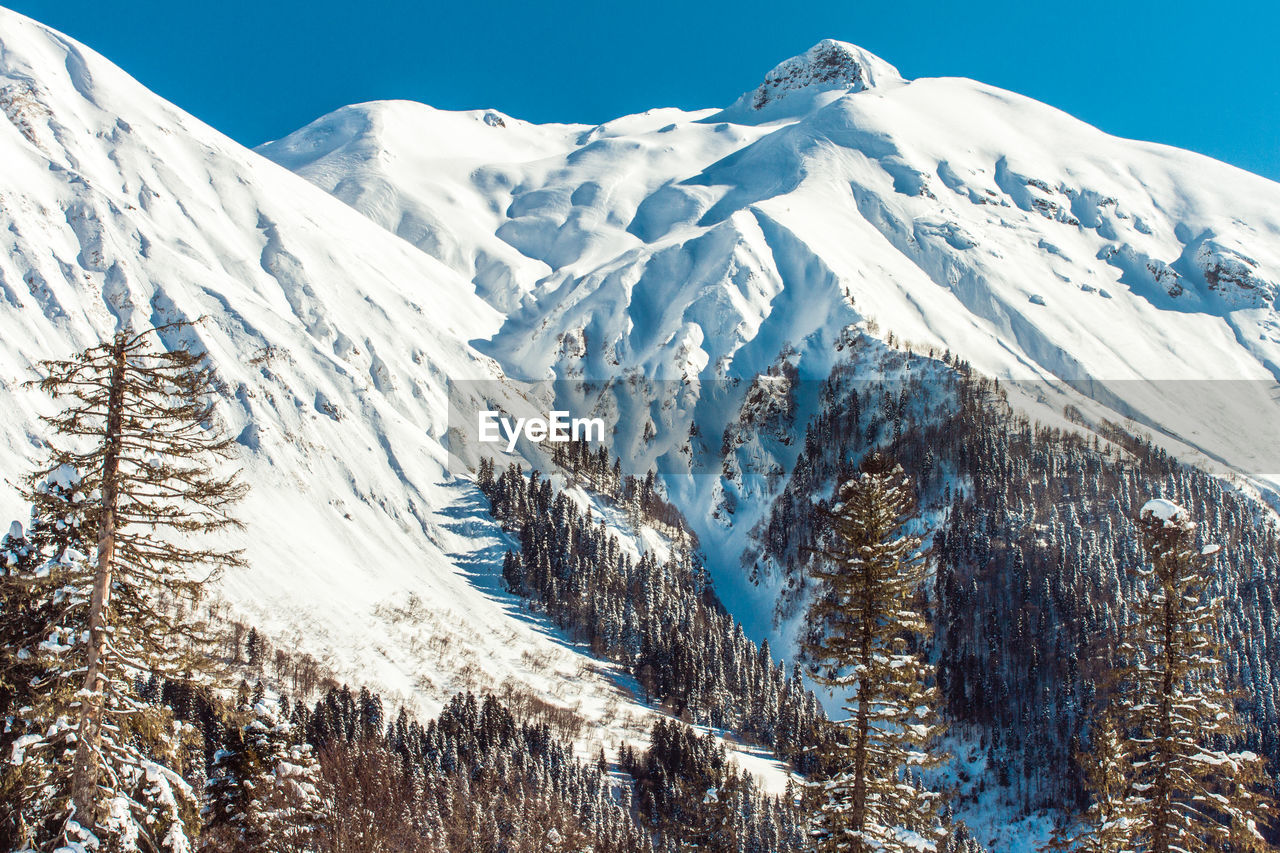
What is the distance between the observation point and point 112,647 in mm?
15938

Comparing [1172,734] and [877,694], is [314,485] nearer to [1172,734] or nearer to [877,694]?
[877,694]

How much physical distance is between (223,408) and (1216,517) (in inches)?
7916

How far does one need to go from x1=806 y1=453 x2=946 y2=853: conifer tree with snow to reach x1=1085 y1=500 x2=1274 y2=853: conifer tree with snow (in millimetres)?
5109

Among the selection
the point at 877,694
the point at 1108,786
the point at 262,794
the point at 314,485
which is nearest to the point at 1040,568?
the point at 314,485

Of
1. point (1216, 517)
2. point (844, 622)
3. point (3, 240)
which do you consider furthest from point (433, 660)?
point (1216, 517)

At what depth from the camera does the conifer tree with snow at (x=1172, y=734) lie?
19641mm

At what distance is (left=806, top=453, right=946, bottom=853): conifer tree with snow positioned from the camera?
62.2 feet

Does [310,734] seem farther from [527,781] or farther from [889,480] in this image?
[889,480]

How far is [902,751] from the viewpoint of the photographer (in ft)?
62.4

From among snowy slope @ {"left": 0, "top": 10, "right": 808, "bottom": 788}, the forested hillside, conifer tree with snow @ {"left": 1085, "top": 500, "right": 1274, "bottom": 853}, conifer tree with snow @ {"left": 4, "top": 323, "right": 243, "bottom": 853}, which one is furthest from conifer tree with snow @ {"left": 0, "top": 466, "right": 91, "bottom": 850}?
the forested hillside

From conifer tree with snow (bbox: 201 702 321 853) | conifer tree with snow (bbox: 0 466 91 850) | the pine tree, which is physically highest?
conifer tree with snow (bbox: 0 466 91 850)

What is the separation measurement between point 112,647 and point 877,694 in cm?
1603

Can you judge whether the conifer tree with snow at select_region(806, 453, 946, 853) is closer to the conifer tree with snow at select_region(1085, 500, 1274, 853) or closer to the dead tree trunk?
the conifer tree with snow at select_region(1085, 500, 1274, 853)

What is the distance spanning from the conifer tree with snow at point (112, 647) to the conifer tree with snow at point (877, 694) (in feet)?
44.5
